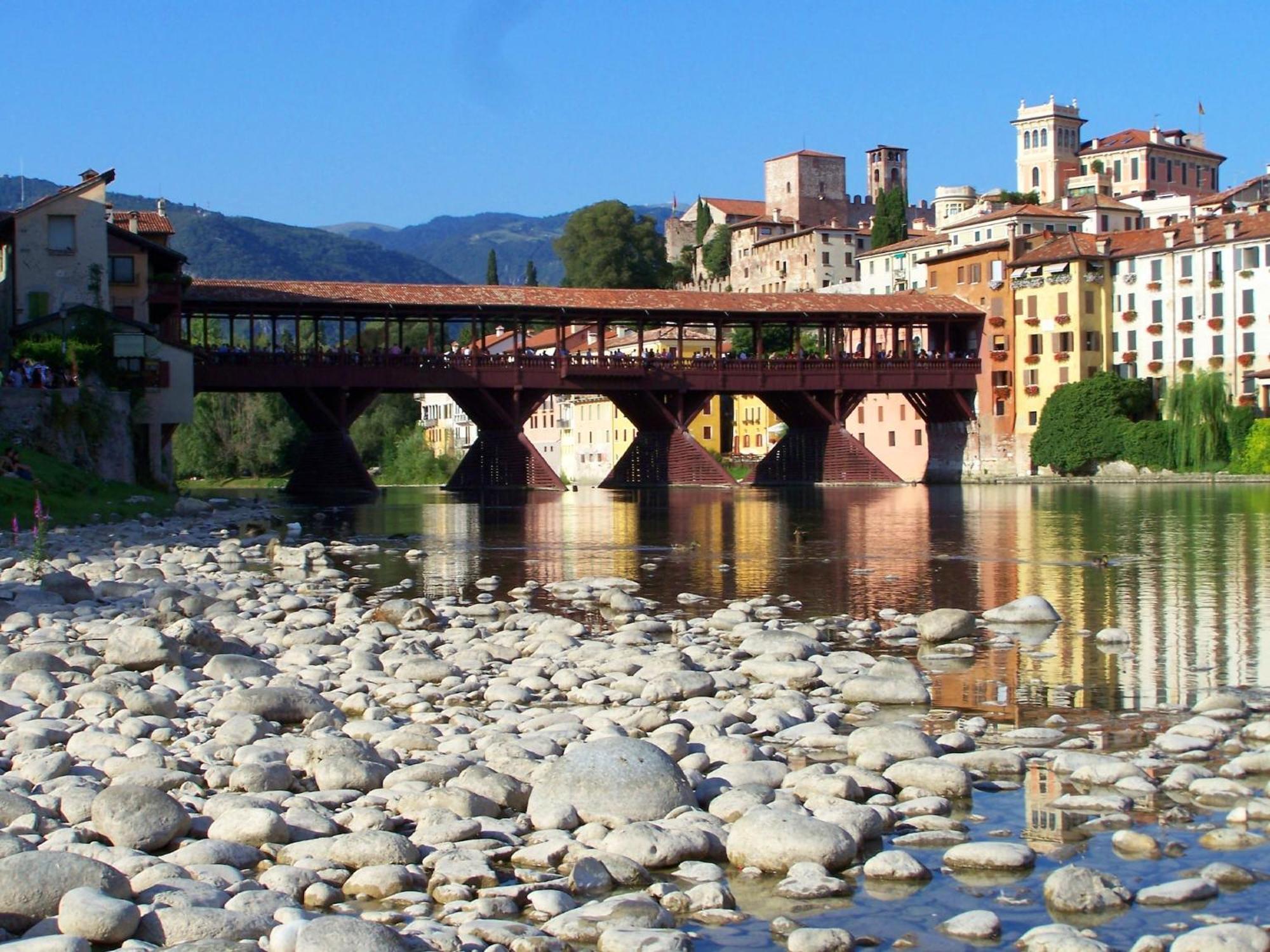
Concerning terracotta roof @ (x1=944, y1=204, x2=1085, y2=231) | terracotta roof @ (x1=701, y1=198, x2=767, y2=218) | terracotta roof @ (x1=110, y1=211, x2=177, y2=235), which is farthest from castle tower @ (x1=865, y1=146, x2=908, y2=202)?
terracotta roof @ (x1=110, y1=211, x2=177, y2=235)

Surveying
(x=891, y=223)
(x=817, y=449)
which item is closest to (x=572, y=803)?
(x=817, y=449)

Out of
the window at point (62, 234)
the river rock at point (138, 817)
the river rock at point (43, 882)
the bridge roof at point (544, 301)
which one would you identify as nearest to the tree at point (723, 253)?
the bridge roof at point (544, 301)

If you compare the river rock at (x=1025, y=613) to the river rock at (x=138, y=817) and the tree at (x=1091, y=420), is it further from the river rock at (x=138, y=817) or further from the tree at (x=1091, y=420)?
the tree at (x=1091, y=420)

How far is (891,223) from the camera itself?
108m

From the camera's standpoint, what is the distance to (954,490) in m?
57.9

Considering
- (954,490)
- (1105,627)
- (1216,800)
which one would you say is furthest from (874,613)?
(954,490)

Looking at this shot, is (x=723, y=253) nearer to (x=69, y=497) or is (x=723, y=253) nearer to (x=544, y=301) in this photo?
(x=544, y=301)

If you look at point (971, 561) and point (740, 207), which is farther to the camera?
point (740, 207)

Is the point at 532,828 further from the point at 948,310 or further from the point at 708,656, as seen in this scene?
the point at 948,310

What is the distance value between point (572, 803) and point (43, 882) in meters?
2.56

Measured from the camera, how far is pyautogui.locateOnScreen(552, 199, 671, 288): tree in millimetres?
106250

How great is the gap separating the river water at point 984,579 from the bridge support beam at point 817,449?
1288 centimetres

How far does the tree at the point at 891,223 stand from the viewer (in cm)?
10788

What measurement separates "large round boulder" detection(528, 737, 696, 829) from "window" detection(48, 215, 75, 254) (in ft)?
133
